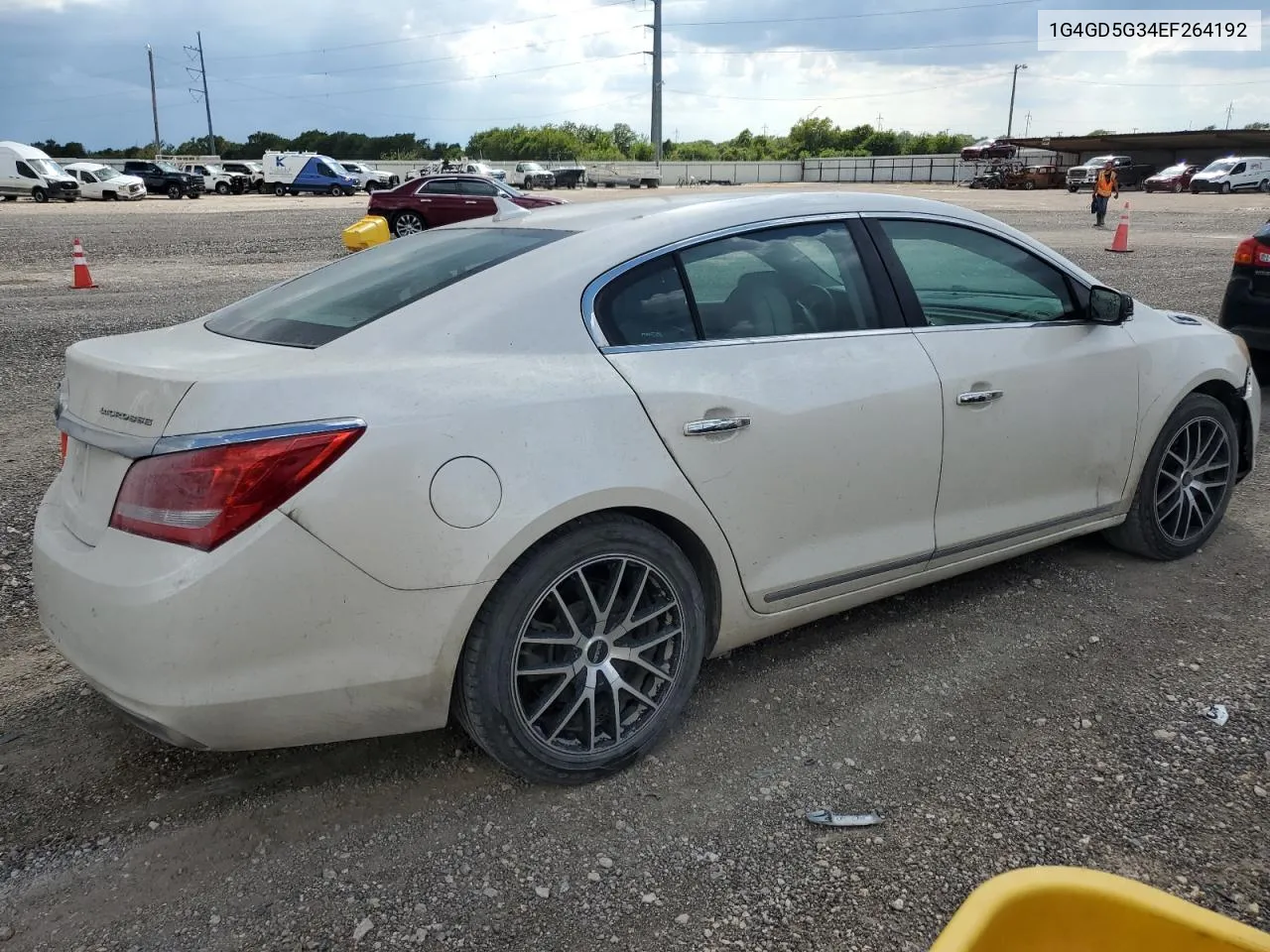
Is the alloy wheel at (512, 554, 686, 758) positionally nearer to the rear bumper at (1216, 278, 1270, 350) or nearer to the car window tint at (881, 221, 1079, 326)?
the car window tint at (881, 221, 1079, 326)

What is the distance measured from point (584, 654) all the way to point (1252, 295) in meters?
6.96

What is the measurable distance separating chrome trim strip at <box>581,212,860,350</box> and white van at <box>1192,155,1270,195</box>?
49.9m

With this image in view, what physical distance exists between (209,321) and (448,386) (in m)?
1.15

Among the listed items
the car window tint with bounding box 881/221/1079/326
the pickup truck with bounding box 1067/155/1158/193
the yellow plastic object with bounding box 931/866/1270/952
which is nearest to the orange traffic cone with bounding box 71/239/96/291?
the car window tint with bounding box 881/221/1079/326

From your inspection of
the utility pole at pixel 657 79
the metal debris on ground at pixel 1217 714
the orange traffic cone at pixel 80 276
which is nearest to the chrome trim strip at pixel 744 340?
the metal debris on ground at pixel 1217 714

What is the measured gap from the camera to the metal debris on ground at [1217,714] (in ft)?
10.5

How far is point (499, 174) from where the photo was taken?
43.2 metres

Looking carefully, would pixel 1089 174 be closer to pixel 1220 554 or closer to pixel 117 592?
pixel 1220 554

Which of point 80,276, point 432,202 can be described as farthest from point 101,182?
point 80,276

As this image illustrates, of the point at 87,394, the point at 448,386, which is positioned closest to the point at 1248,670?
the point at 448,386

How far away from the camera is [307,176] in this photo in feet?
156

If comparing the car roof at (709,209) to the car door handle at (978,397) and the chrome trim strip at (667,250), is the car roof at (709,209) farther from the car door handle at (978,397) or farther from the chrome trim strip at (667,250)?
the car door handle at (978,397)

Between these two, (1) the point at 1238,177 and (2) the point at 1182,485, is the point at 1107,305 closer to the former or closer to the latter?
(2) the point at 1182,485

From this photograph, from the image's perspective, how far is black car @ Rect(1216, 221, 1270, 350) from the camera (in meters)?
7.56
